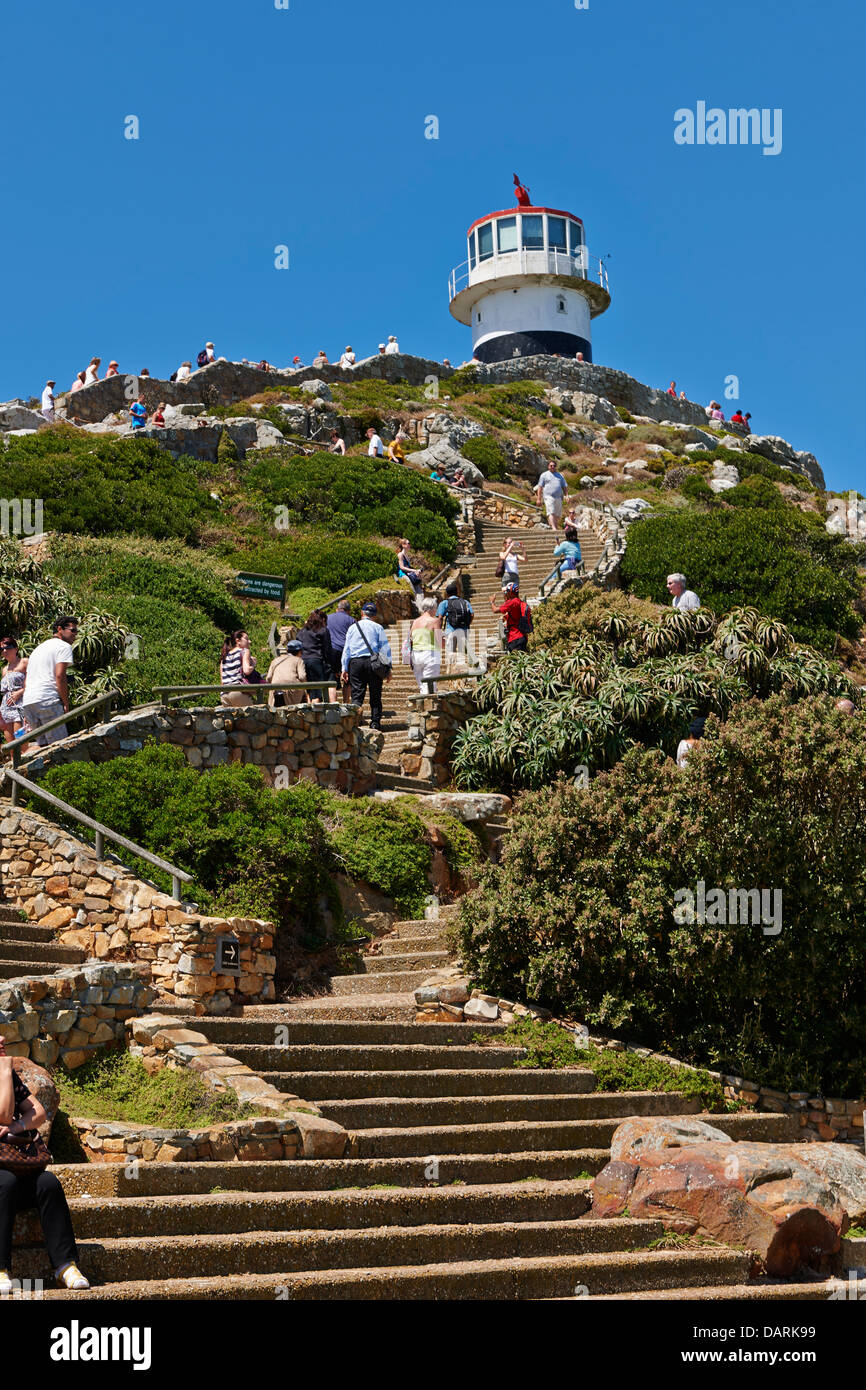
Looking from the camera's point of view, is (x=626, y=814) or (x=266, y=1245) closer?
(x=266, y=1245)

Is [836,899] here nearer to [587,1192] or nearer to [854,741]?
[854,741]

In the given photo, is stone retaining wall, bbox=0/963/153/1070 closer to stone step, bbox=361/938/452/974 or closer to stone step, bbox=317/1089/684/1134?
stone step, bbox=317/1089/684/1134

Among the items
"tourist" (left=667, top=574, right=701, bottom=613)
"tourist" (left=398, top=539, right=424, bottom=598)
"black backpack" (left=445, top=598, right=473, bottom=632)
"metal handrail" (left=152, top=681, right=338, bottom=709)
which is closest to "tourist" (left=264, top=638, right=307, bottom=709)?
"metal handrail" (left=152, top=681, right=338, bottom=709)

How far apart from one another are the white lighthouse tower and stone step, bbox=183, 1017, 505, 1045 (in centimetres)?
4904

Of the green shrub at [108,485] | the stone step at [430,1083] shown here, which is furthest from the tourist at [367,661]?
the green shrub at [108,485]

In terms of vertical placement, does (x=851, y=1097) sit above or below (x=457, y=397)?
below

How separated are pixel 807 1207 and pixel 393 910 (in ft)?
19.1

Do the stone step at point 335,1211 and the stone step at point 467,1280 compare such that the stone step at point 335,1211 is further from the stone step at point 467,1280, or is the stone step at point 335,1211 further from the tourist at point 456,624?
the tourist at point 456,624

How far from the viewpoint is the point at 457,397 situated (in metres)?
48.6

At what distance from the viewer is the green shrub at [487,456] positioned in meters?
37.8

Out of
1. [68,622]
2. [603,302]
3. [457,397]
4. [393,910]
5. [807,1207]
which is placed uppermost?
[603,302]

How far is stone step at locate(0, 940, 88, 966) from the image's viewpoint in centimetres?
1009

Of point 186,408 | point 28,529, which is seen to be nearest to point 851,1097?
point 28,529

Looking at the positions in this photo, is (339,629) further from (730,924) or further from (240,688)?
(730,924)
